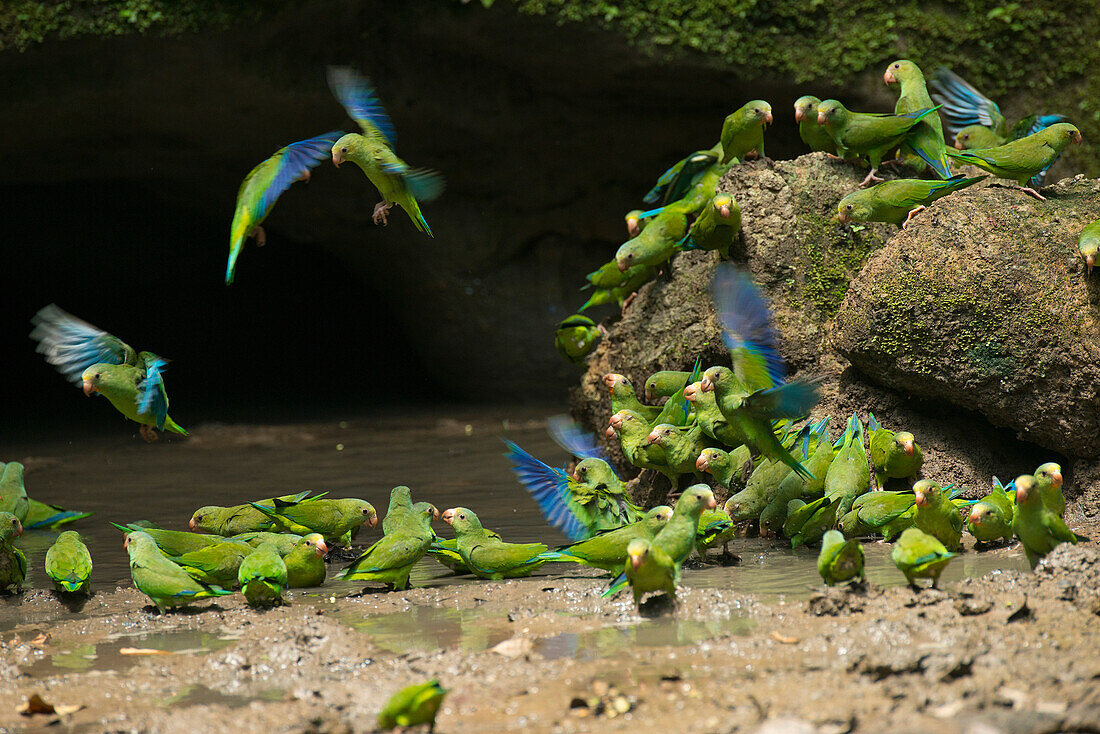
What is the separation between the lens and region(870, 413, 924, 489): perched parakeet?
4453mm

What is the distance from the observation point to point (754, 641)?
9.89 feet

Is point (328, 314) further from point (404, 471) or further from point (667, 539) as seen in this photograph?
point (667, 539)

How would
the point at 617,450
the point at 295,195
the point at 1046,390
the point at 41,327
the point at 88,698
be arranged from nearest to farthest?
the point at 88,698 → the point at 1046,390 → the point at 41,327 → the point at 617,450 → the point at 295,195

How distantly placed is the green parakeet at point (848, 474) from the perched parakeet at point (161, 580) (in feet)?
8.69

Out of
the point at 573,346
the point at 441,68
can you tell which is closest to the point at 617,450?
the point at 573,346

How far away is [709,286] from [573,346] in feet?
3.82

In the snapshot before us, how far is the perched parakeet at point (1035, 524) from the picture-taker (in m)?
3.53

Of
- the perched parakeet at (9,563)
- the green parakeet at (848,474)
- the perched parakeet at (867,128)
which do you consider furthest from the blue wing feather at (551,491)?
the perched parakeet at (867,128)

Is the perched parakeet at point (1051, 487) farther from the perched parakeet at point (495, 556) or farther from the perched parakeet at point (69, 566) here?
the perched parakeet at point (69, 566)

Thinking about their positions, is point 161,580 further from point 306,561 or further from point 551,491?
point 551,491

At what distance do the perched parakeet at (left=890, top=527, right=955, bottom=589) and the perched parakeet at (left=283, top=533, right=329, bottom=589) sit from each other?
228 centimetres

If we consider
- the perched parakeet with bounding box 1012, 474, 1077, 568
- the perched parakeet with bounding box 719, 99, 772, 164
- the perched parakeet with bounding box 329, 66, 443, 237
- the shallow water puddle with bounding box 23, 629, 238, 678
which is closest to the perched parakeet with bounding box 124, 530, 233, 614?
the shallow water puddle with bounding box 23, 629, 238, 678

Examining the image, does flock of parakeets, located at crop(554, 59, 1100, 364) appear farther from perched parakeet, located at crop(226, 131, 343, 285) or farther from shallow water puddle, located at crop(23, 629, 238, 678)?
shallow water puddle, located at crop(23, 629, 238, 678)

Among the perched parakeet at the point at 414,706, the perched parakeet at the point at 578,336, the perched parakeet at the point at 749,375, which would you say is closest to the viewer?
the perched parakeet at the point at 414,706
